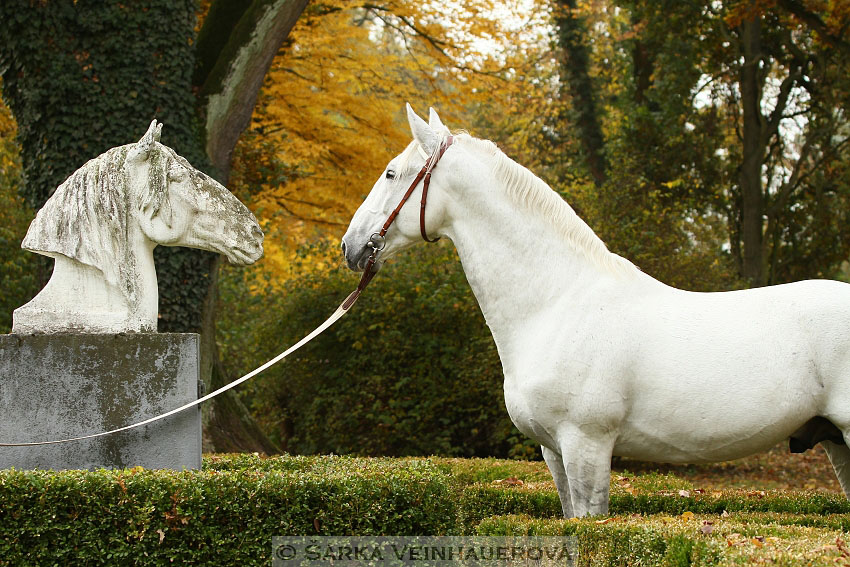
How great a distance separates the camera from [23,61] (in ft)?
27.2

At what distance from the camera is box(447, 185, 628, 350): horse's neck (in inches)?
167

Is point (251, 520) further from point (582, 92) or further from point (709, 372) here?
point (582, 92)

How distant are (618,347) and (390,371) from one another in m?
7.38

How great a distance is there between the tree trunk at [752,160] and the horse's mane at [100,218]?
36.4ft

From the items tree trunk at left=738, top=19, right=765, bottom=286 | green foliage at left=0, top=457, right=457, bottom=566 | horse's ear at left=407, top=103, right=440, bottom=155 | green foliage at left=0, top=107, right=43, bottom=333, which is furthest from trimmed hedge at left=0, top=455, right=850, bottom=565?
tree trunk at left=738, top=19, right=765, bottom=286

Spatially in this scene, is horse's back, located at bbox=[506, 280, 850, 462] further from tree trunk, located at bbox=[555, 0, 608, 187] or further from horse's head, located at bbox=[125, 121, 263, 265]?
tree trunk, located at bbox=[555, 0, 608, 187]

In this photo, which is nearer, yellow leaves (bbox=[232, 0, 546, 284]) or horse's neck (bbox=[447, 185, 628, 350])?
horse's neck (bbox=[447, 185, 628, 350])

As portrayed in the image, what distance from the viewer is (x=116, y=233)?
451 cm

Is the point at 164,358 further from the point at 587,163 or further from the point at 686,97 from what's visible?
the point at 587,163

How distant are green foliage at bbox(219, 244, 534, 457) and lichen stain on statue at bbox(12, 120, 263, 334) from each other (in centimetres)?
608

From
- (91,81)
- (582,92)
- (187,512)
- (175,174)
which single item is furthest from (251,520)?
(582,92)

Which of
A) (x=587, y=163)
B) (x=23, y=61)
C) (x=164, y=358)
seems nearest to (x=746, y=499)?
(x=164, y=358)

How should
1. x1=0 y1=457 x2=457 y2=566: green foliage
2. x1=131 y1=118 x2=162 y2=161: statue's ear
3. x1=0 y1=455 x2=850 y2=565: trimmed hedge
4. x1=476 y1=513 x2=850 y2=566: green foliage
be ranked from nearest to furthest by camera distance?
1. x1=476 y1=513 x2=850 y2=566: green foliage
2. x1=0 y1=455 x2=850 y2=565: trimmed hedge
3. x1=0 y1=457 x2=457 y2=566: green foliage
4. x1=131 y1=118 x2=162 y2=161: statue's ear

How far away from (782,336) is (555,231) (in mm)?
1195
